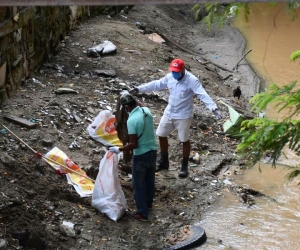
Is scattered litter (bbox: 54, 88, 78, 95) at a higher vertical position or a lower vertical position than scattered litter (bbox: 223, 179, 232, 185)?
higher

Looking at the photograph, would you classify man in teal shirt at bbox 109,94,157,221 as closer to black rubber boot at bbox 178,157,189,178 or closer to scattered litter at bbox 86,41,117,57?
black rubber boot at bbox 178,157,189,178

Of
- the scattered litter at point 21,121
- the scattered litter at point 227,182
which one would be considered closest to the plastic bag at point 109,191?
the scattered litter at point 21,121

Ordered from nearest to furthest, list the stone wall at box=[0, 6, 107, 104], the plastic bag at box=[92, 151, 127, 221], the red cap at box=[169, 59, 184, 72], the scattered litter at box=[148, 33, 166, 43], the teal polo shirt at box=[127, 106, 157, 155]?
the teal polo shirt at box=[127, 106, 157, 155] < the plastic bag at box=[92, 151, 127, 221] < the red cap at box=[169, 59, 184, 72] < the stone wall at box=[0, 6, 107, 104] < the scattered litter at box=[148, 33, 166, 43]

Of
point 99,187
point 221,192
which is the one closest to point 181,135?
point 221,192

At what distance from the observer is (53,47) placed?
10578 mm

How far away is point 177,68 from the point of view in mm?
7008

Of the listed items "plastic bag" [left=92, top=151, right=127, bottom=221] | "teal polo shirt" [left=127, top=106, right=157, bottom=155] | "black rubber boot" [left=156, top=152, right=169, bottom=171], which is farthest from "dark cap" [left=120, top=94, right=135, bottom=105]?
"black rubber boot" [left=156, top=152, right=169, bottom=171]

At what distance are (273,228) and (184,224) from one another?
4.05 feet

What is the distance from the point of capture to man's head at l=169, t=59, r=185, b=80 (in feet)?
23.0

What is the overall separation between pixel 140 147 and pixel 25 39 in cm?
376

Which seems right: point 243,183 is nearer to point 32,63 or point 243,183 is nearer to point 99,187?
point 99,187

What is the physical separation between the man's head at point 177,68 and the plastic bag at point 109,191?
1.53m

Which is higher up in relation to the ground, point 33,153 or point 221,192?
point 33,153

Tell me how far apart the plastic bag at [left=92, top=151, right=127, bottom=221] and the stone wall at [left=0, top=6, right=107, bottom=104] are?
2431 mm
